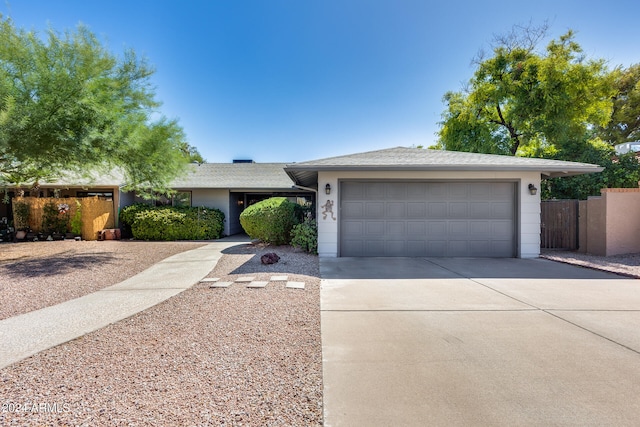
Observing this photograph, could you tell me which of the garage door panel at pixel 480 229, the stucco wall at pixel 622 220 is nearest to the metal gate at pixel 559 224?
the stucco wall at pixel 622 220

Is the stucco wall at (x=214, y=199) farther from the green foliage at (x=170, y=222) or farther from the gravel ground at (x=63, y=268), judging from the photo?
the gravel ground at (x=63, y=268)

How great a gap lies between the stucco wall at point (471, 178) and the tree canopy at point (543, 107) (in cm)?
500

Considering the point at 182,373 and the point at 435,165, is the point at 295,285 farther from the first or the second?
the point at 435,165

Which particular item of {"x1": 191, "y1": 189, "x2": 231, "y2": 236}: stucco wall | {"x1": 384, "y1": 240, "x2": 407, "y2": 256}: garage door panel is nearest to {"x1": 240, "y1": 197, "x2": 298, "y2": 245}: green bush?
{"x1": 384, "y1": 240, "x2": 407, "y2": 256}: garage door panel

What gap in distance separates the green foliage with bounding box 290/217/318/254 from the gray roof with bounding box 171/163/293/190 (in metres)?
5.27

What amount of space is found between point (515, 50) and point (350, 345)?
64.9ft

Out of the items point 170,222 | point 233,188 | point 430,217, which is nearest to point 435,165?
point 430,217

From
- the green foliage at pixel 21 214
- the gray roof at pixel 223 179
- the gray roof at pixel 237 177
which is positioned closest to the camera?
the green foliage at pixel 21 214

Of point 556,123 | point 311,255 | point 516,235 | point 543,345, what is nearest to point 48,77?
point 311,255

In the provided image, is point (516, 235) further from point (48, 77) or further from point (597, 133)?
point (597, 133)

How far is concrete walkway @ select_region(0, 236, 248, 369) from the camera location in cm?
332

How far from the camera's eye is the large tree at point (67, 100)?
7152mm

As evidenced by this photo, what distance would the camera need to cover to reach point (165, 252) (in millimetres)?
9867

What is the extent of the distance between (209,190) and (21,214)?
7729 millimetres
